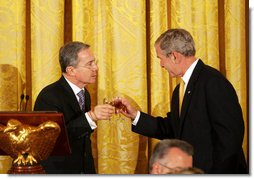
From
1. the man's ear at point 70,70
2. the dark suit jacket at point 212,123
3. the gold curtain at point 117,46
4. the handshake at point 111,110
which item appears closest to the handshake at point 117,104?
the handshake at point 111,110

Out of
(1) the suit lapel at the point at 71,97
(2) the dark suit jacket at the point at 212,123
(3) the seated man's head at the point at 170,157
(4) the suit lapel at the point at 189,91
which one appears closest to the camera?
(3) the seated man's head at the point at 170,157

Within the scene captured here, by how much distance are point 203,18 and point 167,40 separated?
816mm

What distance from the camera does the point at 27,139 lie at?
2424 millimetres

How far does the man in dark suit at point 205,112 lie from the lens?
2.79 m

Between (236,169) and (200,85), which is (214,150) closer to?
(236,169)

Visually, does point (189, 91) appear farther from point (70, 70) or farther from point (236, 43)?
point (236, 43)

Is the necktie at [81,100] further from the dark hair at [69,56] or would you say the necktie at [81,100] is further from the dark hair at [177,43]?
the dark hair at [177,43]

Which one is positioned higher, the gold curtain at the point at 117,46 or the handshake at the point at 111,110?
the gold curtain at the point at 117,46

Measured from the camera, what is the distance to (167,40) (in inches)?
119

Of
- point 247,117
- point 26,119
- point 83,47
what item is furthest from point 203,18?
point 26,119

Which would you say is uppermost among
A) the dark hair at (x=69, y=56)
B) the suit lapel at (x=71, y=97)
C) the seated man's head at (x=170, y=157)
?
the dark hair at (x=69, y=56)

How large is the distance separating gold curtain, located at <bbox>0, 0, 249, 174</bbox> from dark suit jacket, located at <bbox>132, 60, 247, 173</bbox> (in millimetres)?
834

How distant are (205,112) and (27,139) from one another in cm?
91

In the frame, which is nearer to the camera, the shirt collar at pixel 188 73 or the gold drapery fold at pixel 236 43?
the shirt collar at pixel 188 73
